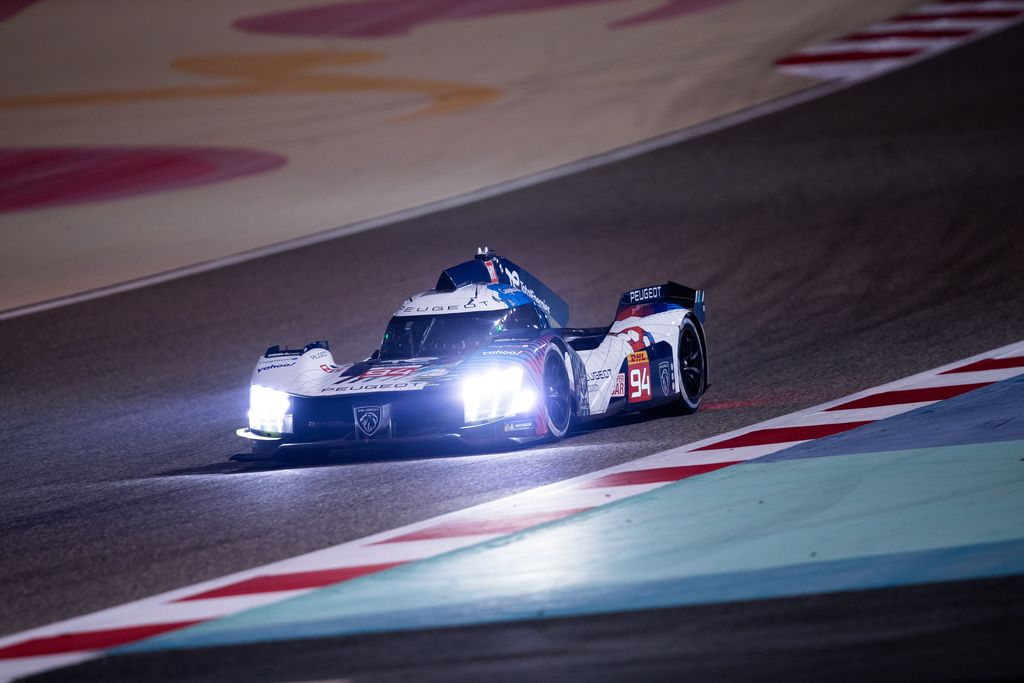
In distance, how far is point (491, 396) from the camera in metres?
8.43

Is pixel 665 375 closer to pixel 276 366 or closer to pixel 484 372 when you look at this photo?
pixel 484 372

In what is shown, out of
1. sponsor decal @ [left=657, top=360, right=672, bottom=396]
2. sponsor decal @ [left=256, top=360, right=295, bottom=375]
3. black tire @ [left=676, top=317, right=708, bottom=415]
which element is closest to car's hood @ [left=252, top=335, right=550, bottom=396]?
sponsor decal @ [left=256, top=360, right=295, bottom=375]

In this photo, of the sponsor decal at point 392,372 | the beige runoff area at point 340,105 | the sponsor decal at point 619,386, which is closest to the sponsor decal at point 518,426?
the sponsor decal at point 392,372

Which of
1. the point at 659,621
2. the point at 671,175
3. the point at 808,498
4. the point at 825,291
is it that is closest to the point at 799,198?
the point at 671,175

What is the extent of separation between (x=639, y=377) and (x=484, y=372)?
1.51 metres

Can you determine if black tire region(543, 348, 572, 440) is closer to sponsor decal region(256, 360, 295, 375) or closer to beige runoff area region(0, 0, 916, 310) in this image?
sponsor decal region(256, 360, 295, 375)

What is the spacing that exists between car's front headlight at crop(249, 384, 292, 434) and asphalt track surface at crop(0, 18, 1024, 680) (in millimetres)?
300

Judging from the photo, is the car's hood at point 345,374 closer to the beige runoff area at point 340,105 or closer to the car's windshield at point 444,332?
the car's windshield at point 444,332

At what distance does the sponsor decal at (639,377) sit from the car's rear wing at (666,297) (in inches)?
28.9

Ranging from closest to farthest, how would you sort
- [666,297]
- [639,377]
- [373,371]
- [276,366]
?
[373,371] < [276,366] < [639,377] < [666,297]

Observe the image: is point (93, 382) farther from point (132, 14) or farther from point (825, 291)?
point (132, 14)

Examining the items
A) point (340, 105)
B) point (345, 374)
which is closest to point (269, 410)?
point (345, 374)

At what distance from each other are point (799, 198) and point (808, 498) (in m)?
10.5

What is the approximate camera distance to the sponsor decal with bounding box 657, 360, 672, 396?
973 centimetres
